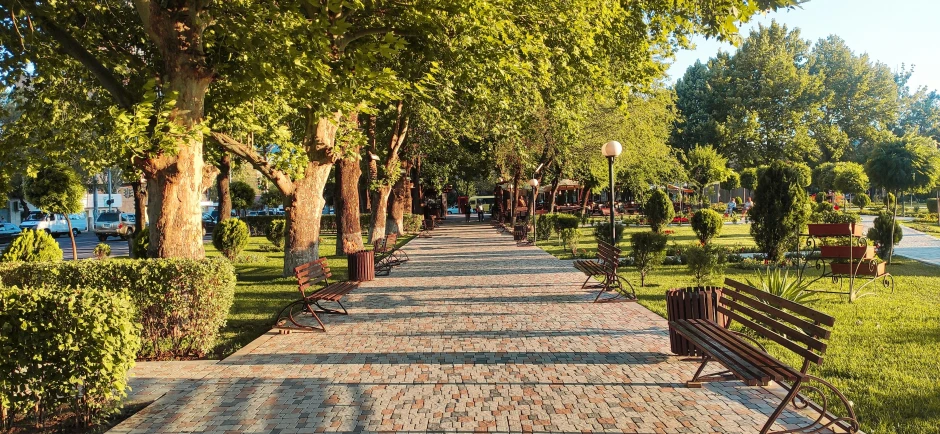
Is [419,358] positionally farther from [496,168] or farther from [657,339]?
[496,168]

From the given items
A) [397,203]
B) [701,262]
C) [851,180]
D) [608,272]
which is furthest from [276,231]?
[851,180]

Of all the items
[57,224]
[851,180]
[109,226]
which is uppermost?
[851,180]

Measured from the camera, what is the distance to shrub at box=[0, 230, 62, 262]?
12.3 m

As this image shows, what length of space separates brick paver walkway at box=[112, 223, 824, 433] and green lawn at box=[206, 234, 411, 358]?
45 cm

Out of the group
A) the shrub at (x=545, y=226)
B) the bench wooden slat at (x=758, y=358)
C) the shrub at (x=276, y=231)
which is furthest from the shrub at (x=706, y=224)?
the shrub at (x=276, y=231)

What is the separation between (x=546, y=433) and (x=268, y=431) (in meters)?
1.93

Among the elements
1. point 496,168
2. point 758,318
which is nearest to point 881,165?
point 758,318

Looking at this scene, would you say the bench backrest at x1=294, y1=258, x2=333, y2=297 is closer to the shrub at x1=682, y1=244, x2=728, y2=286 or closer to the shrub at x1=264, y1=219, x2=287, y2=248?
the shrub at x1=682, y1=244, x2=728, y2=286

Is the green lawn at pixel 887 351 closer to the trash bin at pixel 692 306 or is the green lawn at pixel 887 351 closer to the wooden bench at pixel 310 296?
the trash bin at pixel 692 306

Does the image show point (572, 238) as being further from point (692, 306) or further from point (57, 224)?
point (57, 224)

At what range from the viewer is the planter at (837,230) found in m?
9.16

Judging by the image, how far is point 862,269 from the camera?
33.2 feet

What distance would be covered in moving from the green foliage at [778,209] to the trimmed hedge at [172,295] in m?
11.8

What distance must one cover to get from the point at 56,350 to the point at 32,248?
10.7 meters
